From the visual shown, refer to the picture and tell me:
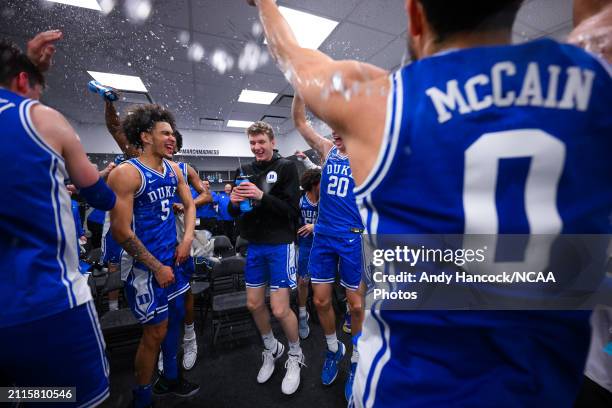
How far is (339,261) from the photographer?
2.22 metres

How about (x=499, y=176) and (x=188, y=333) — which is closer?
(x=499, y=176)

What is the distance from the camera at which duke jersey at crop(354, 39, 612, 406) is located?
420mm

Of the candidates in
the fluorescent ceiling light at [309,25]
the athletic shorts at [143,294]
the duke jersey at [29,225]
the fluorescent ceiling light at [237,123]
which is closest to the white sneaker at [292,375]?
the athletic shorts at [143,294]

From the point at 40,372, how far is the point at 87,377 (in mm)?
142

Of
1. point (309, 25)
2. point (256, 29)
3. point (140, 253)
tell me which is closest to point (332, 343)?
point (140, 253)

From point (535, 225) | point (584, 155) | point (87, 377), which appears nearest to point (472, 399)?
point (535, 225)

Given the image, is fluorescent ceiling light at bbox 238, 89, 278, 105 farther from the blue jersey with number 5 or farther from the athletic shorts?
the athletic shorts

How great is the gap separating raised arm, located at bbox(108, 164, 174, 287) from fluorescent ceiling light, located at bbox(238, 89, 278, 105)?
4.09 m

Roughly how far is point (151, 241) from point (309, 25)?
288 cm

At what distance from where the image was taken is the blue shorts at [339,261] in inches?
84.7

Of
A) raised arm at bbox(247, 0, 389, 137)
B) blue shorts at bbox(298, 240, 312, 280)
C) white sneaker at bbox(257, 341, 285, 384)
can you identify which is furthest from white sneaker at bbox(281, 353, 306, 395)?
raised arm at bbox(247, 0, 389, 137)

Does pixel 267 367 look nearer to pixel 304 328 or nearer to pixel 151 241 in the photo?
pixel 304 328

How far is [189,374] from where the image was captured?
2164mm

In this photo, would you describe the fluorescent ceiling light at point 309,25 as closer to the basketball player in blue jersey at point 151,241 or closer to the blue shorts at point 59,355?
the basketball player in blue jersey at point 151,241
